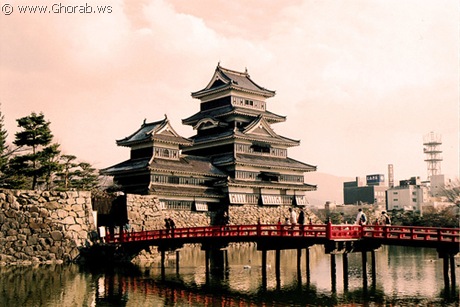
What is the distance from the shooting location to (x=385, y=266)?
40.6 meters

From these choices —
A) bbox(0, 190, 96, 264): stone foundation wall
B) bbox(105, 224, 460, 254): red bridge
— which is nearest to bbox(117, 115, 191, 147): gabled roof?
bbox(0, 190, 96, 264): stone foundation wall

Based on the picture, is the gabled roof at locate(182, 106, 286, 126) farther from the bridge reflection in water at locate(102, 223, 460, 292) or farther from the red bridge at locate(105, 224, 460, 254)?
the red bridge at locate(105, 224, 460, 254)

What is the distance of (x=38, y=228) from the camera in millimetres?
39656

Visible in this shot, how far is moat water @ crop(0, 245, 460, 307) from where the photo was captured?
86.2ft

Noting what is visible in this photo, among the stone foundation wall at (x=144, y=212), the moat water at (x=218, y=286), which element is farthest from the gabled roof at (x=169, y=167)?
the moat water at (x=218, y=286)

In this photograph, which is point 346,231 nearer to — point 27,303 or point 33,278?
point 27,303

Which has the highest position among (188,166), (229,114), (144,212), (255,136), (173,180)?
(229,114)

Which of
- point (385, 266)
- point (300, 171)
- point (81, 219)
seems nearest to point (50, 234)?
point (81, 219)

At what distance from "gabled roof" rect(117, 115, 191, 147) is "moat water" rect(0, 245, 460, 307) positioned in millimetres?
17950

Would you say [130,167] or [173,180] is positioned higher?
[130,167]

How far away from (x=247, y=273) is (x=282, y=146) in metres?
36.4

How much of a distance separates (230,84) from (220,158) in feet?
30.9

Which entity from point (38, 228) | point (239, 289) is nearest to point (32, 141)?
point (38, 228)

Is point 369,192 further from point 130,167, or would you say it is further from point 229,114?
point 130,167
